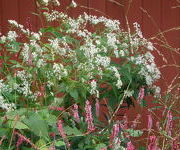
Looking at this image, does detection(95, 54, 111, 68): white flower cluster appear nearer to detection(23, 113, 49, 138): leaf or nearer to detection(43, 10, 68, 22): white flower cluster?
detection(43, 10, 68, 22): white flower cluster

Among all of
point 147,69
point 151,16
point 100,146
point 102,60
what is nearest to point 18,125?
point 100,146

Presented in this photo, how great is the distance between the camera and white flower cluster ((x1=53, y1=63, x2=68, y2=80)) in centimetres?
264

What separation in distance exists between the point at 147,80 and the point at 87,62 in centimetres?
44

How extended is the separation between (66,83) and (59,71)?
12 centimetres

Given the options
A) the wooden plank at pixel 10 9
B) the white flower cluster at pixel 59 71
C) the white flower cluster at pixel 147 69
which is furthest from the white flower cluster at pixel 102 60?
the wooden plank at pixel 10 9

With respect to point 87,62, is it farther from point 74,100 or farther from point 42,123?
point 42,123

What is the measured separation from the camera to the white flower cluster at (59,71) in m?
2.64

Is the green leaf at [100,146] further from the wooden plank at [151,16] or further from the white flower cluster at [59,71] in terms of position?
the wooden plank at [151,16]

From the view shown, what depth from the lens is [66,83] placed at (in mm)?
2762

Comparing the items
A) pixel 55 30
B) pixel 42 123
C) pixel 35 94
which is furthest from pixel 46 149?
pixel 55 30

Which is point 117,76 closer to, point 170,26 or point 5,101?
point 5,101

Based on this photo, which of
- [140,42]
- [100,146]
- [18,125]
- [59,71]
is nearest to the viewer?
[18,125]

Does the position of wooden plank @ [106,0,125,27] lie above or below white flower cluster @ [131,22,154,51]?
above

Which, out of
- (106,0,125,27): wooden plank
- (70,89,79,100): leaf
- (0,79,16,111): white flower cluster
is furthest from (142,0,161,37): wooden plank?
(0,79,16,111): white flower cluster
